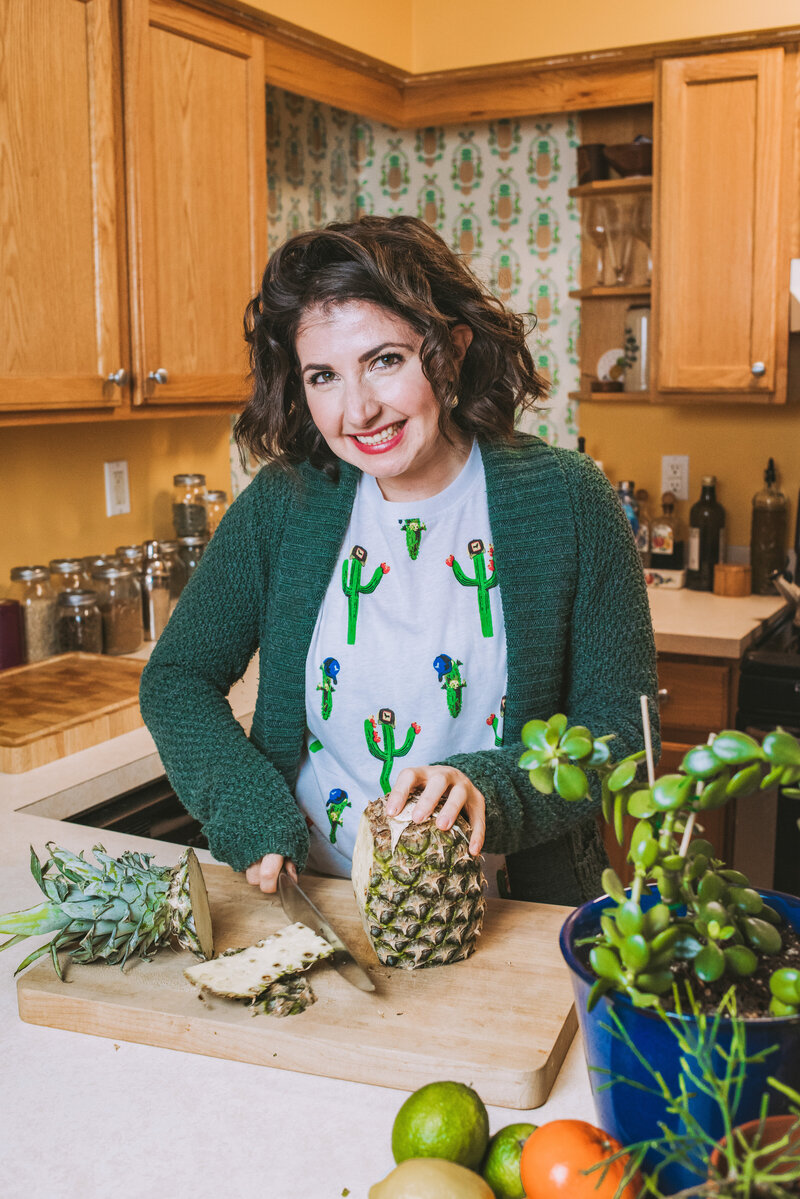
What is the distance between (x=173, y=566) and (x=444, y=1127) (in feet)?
7.58

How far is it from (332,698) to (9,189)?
1234 mm

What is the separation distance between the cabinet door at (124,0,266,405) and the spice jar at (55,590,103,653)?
46 cm

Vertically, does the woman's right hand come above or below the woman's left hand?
below

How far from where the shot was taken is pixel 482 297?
1455 millimetres

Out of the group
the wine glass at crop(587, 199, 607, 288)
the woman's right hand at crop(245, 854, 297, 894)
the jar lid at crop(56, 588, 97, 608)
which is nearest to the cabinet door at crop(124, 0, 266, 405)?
the jar lid at crop(56, 588, 97, 608)

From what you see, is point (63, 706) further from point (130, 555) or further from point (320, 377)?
point (320, 377)

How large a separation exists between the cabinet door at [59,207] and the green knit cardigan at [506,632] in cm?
87

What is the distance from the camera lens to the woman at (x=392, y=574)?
4.42ft

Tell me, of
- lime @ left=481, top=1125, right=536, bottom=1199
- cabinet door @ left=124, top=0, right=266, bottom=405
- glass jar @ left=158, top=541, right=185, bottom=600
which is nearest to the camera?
lime @ left=481, top=1125, right=536, bottom=1199

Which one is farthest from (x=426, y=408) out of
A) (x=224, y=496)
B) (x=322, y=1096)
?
(x=224, y=496)

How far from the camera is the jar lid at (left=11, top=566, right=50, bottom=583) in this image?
8.16 ft

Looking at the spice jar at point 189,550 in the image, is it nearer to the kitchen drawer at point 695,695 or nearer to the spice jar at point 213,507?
the spice jar at point 213,507

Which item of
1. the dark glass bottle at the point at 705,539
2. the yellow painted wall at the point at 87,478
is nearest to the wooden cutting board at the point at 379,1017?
the yellow painted wall at the point at 87,478

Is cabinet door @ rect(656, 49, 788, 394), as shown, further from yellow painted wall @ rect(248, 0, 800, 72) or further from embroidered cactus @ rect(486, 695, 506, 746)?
embroidered cactus @ rect(486, 695, 506, 746)
